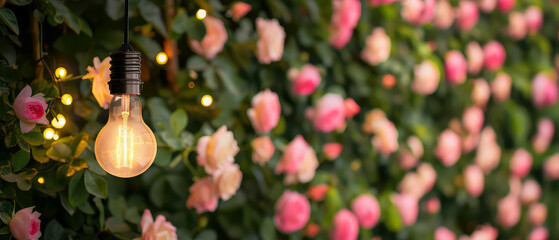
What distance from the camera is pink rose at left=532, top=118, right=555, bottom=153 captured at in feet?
7.16

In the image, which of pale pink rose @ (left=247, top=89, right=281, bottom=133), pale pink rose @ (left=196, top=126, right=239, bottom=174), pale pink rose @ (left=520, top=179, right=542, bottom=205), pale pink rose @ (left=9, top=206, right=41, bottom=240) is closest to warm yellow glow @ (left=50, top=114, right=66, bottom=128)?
pale pink rose @ (left=9, top=206, right=41, bottom=240)

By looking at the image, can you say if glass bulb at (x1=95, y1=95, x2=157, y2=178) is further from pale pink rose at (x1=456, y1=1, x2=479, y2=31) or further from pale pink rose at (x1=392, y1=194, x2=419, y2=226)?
pale pink rose at (x1=456, y1=1, x2=479, y2=31)

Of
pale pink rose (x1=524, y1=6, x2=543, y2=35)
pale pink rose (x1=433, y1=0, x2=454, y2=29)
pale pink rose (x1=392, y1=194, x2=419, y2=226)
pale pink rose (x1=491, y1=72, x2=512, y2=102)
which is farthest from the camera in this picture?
pale pink rose (x1=524, y1=6, x2=543, y2=35)

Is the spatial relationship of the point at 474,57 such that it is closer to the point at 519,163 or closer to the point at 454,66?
the point at 454,66

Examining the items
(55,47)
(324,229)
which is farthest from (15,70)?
(324,229)

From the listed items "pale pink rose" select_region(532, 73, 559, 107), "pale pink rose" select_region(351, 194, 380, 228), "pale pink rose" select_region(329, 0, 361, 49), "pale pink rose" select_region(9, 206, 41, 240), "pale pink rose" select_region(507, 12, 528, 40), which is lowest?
"pale pink rose" select_region(9, 206, 41, 240)

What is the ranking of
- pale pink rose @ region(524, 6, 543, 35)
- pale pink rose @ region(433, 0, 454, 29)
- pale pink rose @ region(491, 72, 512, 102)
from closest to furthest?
pale pink rose @ region(433, 0, 454, 29) < pale pink rose @ region(491, 72, 512, 102) < pale pink rose @ region(524, 6, 543, 35)

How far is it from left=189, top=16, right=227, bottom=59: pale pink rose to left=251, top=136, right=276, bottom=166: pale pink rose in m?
0.23

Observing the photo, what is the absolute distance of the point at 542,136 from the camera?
219 cm

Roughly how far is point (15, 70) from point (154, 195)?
0.36 metres

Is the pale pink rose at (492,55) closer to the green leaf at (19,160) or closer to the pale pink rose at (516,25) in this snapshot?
the pale pink rose at (516,25)

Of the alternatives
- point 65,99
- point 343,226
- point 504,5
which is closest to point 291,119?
point 343,226

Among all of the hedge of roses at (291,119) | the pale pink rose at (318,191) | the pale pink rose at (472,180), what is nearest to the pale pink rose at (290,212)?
the hedge of roses at (291,119)

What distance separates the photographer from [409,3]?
1618mm
